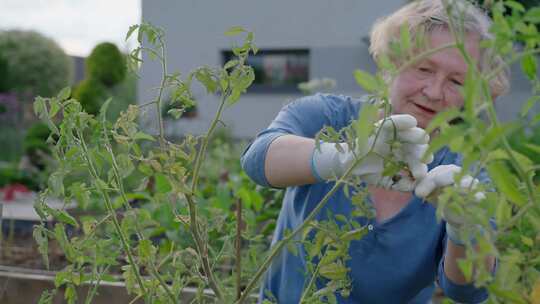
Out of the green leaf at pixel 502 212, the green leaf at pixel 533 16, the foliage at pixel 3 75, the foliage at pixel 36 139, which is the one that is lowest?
the foliage at pixel 36 139

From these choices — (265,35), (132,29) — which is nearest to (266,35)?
(265,35)

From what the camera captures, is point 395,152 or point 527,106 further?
point 395,152

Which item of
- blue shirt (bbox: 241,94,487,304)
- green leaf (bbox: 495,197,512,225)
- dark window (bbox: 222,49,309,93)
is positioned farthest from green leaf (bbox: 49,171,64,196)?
dark window (bbox: 222,49,309,93)

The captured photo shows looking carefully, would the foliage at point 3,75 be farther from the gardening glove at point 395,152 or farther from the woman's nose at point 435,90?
the gardening glove at point 395,152

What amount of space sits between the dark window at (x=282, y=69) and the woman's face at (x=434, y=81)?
9.81m

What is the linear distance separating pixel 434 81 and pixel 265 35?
9.92 metres

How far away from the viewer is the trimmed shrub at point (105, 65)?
36.3 feet

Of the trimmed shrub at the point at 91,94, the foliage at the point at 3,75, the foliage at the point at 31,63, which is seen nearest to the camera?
the trimmed shrub at the point at 91,94

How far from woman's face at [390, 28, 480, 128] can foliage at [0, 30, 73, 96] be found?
14.8 meters

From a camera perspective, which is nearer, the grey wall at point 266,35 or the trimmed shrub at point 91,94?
the trimmed shrub at point 91,94

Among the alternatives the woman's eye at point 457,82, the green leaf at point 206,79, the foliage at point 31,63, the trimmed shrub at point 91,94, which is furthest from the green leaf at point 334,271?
the foliage at point 31,63

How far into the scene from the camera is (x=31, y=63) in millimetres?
15398

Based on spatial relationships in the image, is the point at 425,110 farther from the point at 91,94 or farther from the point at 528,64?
the point at 91,94

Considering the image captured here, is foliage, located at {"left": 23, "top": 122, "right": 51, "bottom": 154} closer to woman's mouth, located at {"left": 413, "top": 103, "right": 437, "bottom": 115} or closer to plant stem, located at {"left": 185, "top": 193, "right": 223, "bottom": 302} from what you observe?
woman's mouth, located at {"left": 413, "top": 103, "right": 437, "bottom": 115}
